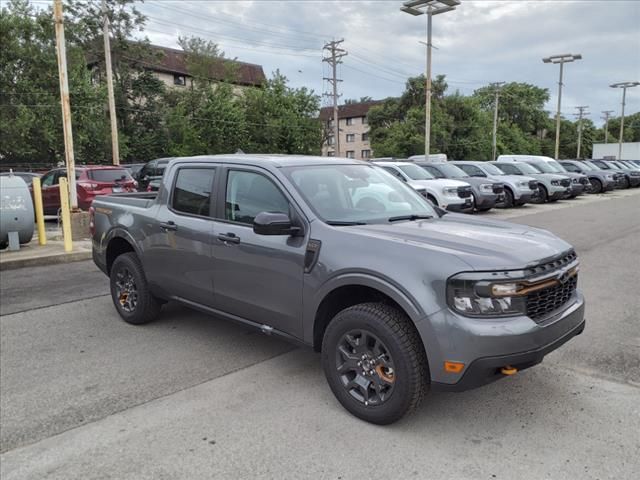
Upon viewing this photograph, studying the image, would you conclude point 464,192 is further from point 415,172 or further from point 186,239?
point 186,239

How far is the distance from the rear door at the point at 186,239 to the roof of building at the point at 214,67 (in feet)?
139

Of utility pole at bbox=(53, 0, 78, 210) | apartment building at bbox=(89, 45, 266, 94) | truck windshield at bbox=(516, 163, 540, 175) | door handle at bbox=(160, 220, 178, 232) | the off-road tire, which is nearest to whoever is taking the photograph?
door handle at bbox=(160, 220, 178, 232)

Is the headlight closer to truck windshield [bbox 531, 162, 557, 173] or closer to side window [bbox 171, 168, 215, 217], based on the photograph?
side window [bbox 171, 168, 215, 217]

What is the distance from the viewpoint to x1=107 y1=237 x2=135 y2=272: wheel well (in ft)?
18.6

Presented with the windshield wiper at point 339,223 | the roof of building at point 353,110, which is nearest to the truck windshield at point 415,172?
the windshield wiper at point 339,223

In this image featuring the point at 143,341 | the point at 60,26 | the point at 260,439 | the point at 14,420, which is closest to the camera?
the point at 260,439

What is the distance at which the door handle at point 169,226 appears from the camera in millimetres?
4746

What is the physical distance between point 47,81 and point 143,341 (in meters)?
28.6

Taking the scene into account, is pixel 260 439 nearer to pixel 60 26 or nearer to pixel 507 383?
pixel 507 383

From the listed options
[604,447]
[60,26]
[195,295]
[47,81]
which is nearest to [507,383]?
[604,447]

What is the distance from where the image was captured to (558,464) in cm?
284

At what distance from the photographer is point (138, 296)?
17.3ft

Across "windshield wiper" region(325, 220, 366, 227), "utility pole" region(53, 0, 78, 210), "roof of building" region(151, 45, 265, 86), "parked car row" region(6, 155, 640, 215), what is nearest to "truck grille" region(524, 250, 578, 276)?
"windshield wiper" region(325, 220, 366, 227)

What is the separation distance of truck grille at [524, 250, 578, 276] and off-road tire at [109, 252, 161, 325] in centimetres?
374
